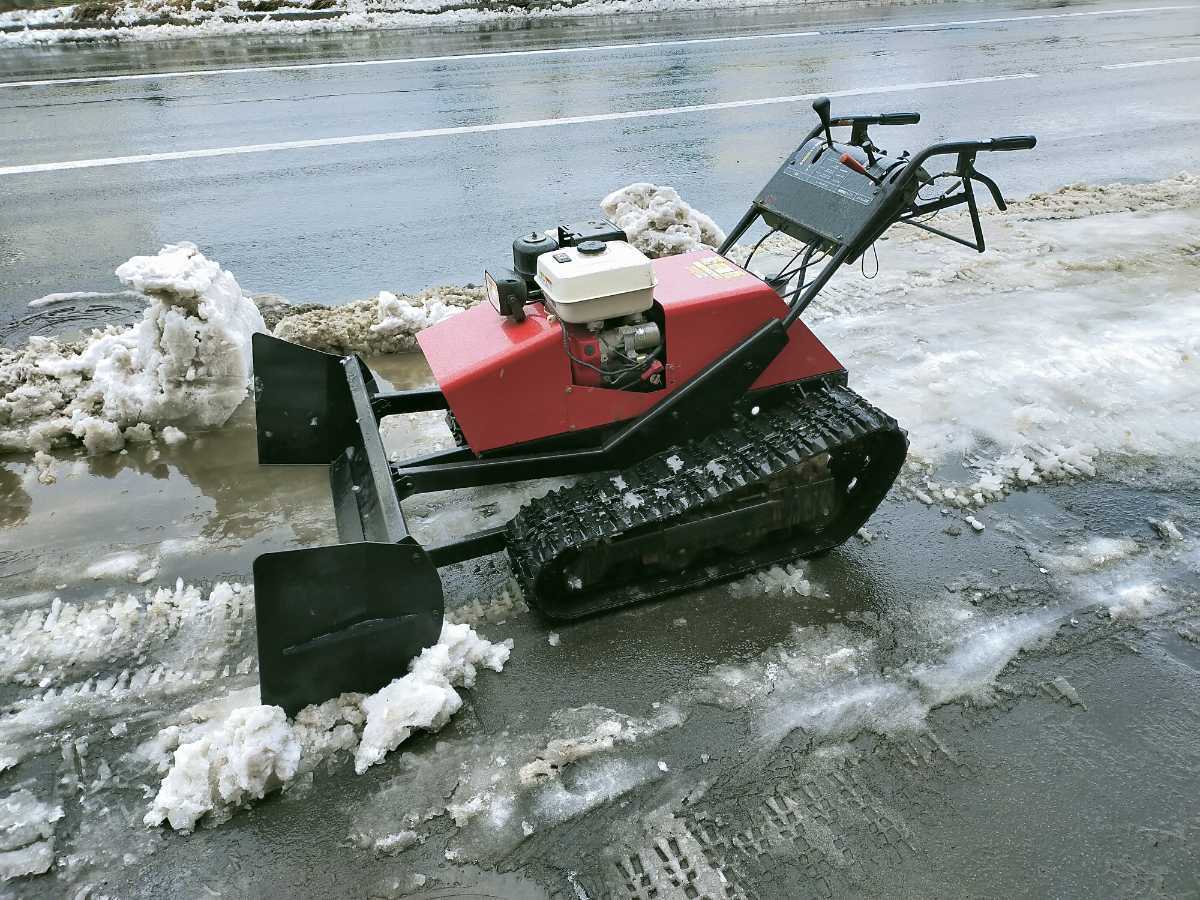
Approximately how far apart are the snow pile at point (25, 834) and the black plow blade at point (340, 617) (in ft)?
2.42

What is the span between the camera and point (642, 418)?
3.90 m

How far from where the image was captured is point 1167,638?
3666 millimetres

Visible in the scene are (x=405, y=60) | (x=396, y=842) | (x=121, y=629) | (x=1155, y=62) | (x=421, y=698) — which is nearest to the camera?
(x=396, y=842)

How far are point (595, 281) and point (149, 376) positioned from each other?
9.73 feet

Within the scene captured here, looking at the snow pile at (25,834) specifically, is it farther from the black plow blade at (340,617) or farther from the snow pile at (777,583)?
the snow pile at (777,583)

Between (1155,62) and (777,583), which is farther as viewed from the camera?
(1155,62)

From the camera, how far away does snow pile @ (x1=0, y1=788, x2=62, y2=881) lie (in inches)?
110

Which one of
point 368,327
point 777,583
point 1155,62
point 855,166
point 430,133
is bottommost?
point 777,583

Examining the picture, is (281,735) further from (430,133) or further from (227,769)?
(430,133)

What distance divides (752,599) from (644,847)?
1.30 m

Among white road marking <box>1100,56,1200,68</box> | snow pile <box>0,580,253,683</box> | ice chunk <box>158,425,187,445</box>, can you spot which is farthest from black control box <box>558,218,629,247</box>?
white road marking <box>1100,56,1200,68</box>

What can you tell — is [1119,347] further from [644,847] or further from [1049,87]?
[1049,87]

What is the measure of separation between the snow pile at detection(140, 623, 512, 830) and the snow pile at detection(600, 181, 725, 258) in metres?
4.26

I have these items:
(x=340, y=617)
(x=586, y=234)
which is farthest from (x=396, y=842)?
(x=586, y=234)
